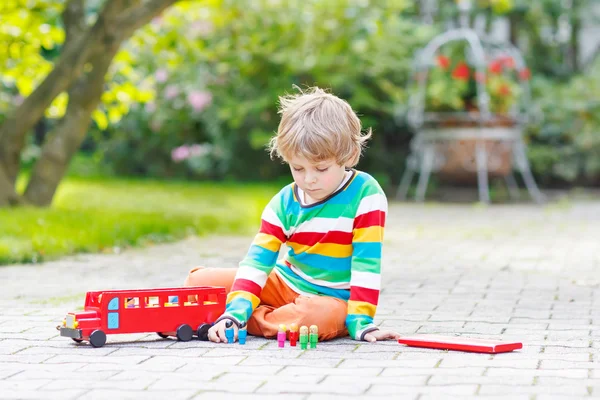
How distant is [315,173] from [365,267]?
397mm

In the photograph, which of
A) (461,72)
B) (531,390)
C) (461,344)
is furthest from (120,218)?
(461,72)

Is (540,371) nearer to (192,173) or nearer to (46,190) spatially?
(46,190)

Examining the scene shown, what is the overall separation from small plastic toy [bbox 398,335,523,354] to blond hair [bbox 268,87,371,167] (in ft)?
2.28

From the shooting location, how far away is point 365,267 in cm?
372

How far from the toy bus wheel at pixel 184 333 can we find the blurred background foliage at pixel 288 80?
7146 millimetres

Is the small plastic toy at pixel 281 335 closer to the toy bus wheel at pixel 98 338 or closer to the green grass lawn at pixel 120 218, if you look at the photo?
the toy bus wheel at pixel 98 338

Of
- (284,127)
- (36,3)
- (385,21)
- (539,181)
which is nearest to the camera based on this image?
(284,127)

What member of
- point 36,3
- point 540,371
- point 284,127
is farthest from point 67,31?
point 540,371

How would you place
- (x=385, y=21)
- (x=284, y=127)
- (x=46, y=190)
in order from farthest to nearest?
(x=385, y=21) → (x=46, y=190) → (x=284, y=127)

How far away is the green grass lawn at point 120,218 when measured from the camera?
656 cm

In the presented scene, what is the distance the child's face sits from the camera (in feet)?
12.0

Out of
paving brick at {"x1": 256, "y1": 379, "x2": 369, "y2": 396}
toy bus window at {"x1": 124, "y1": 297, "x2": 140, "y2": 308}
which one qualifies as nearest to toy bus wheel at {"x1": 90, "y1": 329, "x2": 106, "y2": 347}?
toy bus window at {"x1": 124, "y1": 297, "x2": 140, "y2": 308}

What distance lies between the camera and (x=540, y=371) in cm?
310

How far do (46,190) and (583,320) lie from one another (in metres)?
5.75
